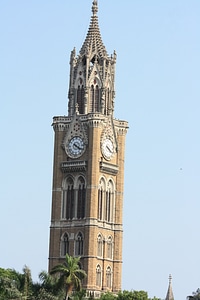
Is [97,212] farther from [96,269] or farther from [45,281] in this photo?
[45,281]

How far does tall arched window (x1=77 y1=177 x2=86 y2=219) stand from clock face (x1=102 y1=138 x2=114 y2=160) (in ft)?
13.2

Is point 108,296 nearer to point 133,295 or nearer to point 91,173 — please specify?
point 133,295

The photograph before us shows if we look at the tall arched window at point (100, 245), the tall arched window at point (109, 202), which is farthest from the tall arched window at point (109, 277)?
the tall arched window at point (109, 202)

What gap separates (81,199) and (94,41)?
19.7m

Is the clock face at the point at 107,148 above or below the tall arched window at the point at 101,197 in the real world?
above

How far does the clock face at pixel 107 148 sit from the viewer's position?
16100cm

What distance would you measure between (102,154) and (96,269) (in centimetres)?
1368

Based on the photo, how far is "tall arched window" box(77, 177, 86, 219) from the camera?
160m

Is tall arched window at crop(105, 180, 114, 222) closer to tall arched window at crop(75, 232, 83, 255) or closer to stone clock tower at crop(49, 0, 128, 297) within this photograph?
stone clock tower at crop(49, 0, 128, 297)

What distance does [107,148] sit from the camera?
162 meters

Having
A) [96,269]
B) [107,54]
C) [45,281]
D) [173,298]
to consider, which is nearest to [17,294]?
[45,281]

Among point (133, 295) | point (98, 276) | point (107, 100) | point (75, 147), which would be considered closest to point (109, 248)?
point (98, 276)

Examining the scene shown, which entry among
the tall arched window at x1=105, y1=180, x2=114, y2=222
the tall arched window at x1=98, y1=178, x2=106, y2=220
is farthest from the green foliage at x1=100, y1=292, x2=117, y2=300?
the tall arched window at x1=105, y1=180, x2=114, y2=222

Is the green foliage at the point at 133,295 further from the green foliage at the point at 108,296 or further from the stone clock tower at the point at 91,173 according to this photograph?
the stone clock tower at the point at 91,173
